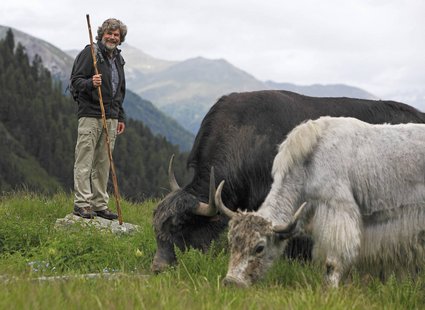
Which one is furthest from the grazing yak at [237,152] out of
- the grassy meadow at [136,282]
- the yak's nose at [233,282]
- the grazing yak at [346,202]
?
the yak's nose at [233,282]

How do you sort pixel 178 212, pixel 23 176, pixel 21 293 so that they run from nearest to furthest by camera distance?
pixel 21 293
pixel 178 212
pixel 23 176

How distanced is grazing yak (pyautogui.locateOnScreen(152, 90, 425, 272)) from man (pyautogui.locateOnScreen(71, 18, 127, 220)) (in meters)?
1.83

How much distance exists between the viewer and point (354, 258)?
588 cm

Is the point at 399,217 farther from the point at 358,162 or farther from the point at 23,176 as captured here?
the point at 23,176

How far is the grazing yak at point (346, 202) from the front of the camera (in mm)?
5867

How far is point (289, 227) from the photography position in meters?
5.85

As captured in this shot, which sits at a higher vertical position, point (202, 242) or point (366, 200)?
point (366, 200)

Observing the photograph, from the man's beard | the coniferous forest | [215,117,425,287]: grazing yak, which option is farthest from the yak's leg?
the coniferous forest

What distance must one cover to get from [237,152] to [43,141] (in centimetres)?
9604

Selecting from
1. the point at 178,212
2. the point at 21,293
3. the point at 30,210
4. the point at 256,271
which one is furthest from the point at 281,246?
the point at 30,210

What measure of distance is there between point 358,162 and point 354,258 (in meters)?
0.98

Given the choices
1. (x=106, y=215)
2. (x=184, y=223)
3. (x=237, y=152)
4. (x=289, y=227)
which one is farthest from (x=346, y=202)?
(x=106, y=215)

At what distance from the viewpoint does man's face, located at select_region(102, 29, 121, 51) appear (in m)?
9.38

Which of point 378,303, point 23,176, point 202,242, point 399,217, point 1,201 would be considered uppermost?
point 399,217
